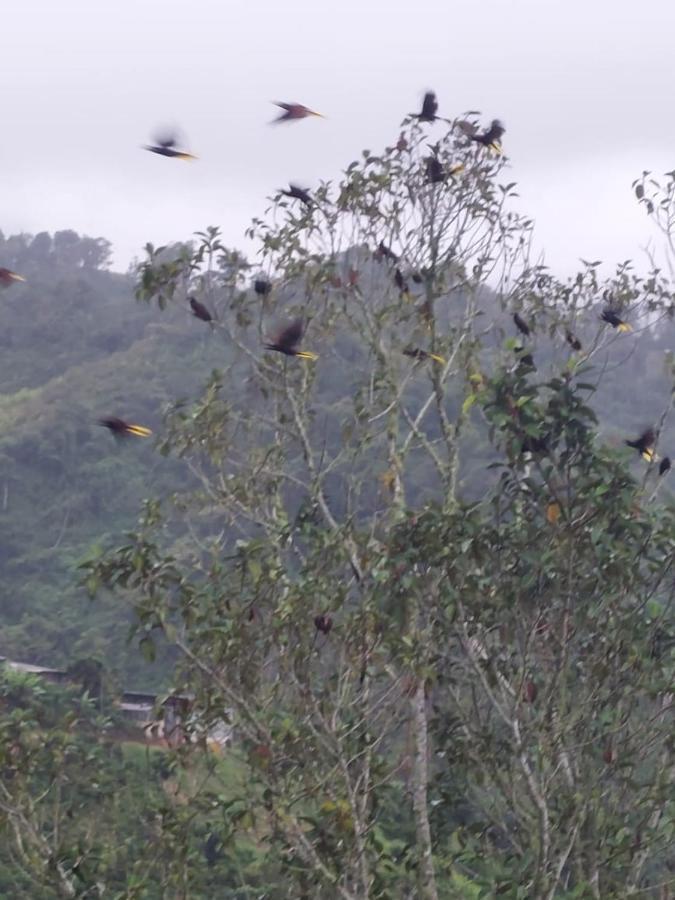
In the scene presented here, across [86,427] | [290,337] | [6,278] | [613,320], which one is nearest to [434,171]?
[613,320]

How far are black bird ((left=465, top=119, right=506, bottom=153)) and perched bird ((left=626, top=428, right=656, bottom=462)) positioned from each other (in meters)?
1.53

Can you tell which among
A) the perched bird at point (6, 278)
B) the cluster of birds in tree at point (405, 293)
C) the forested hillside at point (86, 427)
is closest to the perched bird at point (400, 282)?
the cluster of birds in tree at point (405, 293)

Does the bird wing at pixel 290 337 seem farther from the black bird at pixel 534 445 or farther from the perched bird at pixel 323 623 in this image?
the black bird at pixel 534 445

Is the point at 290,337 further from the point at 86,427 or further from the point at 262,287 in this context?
the point at 86,427

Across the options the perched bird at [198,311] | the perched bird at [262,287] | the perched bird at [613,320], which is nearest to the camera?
the perched bird at [613,320]

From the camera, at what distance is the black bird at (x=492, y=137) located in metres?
4.84

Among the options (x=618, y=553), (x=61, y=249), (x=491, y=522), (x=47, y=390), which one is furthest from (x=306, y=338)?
(x=61, y=249)

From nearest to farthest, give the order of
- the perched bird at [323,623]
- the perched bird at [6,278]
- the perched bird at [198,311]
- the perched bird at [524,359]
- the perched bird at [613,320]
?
the perched bird at [524,359] < the perched bird at [323,623] < the perched bird at [6,278] < the perched bird at [613,320] < the perched bird at [198,311]

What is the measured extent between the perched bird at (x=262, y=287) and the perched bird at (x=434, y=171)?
0.69 m

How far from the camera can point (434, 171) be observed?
196 inches

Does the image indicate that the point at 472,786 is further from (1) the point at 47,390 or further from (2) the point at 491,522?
(1) the point at 47,390

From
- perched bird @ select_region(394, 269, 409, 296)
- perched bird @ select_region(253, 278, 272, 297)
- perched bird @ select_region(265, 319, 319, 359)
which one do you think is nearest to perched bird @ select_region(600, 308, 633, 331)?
perched bird @ select_region(394, 269, 409, 296)

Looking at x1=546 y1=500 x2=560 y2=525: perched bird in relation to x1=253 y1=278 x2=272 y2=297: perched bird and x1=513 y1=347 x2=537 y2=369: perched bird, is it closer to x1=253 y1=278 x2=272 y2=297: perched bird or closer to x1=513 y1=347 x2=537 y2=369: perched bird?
x1=513 y1=347 x2=537 y2=369: perched bird

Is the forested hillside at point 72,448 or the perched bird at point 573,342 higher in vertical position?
the perched bird at point 573,342
